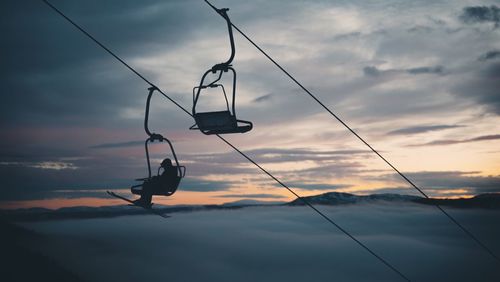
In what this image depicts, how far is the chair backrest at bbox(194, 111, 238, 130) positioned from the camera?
8.22 metres

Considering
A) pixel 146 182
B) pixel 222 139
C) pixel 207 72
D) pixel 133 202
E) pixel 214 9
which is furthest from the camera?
pixel 146 182

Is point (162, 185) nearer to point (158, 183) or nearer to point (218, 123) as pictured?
point (158, 183)

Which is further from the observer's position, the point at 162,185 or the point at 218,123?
the point at 162,185

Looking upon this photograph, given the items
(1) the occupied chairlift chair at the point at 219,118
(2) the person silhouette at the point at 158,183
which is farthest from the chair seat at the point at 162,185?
(1) the occupied chairlift chair at the point at 219,118

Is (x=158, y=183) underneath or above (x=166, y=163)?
underneath

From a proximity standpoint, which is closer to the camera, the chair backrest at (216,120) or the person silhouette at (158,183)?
the chair backrest at (216,120)

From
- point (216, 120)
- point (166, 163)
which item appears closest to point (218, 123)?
point (216, 120)

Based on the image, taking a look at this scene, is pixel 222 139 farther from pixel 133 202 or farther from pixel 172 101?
pixel 133 202

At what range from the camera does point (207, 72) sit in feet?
27.2

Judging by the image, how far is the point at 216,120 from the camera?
8.28m

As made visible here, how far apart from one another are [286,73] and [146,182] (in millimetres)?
4750

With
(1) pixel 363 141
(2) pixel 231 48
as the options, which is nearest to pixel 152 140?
(2) pixel 231 48

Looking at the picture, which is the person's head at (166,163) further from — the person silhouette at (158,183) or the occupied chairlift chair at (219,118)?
Answer: the occupied chairlift chair at (219,118)

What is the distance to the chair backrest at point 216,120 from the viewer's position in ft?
27.0
